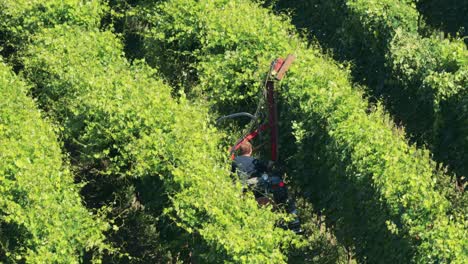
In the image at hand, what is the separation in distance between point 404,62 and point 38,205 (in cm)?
962

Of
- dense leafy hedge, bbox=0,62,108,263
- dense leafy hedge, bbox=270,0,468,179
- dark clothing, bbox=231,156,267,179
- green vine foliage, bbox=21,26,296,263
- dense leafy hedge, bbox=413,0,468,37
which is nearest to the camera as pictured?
dense leafy hedge, bbox=0,62,108,263

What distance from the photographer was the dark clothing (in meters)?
21.4

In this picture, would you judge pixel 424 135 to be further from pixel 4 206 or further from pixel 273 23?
pixel 4 206

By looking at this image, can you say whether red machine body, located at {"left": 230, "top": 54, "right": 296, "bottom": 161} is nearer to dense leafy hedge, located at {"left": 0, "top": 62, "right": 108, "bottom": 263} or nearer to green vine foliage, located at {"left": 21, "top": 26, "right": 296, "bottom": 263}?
green vine foliage, located at {"left": 21, "top": 26, "right": 296, "bottom": 263}

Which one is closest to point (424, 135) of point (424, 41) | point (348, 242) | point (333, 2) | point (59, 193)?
point (424, 41)

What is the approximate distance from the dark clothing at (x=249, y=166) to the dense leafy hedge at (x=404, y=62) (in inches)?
163

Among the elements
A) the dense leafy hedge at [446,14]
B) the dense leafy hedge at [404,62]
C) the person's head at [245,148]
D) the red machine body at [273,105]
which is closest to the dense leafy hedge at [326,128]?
the red machine body at [273,105]

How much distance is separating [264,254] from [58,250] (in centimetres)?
348

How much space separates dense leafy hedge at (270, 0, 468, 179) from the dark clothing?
415 cm

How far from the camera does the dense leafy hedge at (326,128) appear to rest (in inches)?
749

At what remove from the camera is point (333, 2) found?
2775 cm

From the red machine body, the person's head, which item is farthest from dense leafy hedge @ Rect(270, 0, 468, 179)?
the person's head

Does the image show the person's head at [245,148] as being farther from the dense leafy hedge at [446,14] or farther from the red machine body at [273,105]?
the dense leafy hedge at [446,14]

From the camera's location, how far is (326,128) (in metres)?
21.4
